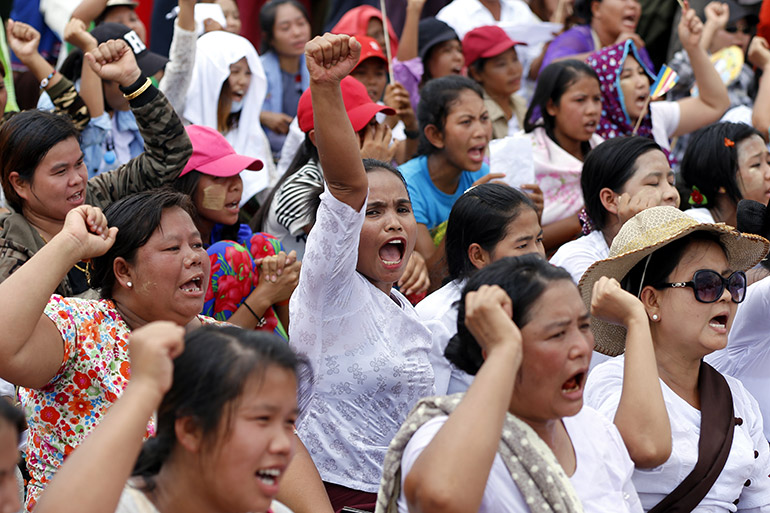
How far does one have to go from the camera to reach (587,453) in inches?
106

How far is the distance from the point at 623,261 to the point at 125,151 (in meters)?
3.27

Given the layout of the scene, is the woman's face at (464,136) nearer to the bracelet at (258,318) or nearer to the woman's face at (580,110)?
the woman's face at (580,110)

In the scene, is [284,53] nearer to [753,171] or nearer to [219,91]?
[219,91]

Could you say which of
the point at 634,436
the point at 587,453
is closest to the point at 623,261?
the point at 634,436

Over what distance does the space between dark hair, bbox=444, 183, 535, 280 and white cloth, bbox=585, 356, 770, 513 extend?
78cm

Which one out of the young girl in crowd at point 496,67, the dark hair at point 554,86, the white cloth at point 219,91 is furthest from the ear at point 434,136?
the young girl in crowd at point 496,67

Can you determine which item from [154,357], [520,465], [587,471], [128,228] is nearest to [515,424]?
[520,465]

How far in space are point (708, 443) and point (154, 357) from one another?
188 centimetres

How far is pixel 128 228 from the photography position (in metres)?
3.23

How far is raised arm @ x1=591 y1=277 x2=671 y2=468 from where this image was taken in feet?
9.56

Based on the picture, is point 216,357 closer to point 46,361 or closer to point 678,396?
point 46,361

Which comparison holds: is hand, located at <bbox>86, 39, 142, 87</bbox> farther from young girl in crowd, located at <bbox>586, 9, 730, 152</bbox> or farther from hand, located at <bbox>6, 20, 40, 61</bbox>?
young girl in crowd, located at <bbox>586, 9, 730, 152</bbox>

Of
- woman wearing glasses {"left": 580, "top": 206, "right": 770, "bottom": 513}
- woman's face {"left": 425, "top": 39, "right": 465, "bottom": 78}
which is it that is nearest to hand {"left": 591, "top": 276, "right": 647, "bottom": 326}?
woman wearing glasses {"left": 580, "top": 206, "right": 770, "bottom": 513}

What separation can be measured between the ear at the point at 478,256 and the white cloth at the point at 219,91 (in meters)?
2.24
